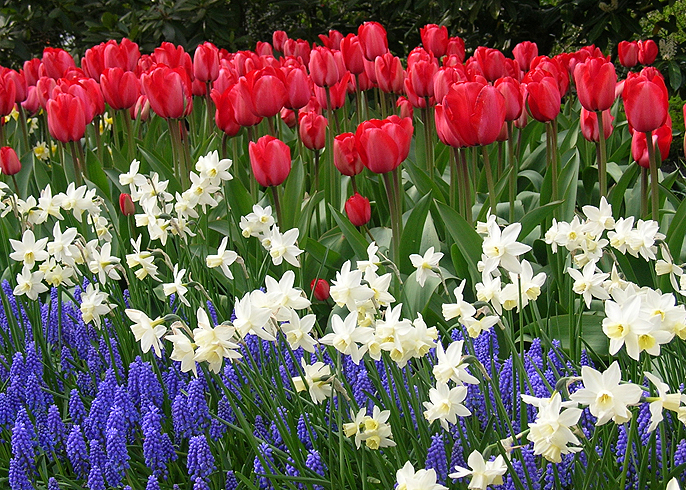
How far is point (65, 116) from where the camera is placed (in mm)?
2836

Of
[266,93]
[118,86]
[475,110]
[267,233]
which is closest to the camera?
[267,233]

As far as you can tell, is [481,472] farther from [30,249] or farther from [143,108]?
[143,108]

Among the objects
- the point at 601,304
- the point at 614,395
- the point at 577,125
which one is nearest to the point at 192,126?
the point at 577,125

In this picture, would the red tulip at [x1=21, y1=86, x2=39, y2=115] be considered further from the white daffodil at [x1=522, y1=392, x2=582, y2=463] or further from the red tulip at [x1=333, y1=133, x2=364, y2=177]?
the white daffodil at [x1=522, y1=392, x2=582, y2=463]

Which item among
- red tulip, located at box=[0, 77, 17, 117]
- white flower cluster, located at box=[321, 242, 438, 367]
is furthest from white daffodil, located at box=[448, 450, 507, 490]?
red tulip, located at box=[0, 77, 17, 117]

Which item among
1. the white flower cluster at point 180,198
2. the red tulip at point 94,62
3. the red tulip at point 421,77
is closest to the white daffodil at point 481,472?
the white flower cluster at point 180,198

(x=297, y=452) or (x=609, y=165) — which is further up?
(x=609, y=165)

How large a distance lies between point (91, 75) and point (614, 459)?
11.2ft

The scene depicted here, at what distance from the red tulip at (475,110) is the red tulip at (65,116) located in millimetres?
1479

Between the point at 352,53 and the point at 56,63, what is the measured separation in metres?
1.98

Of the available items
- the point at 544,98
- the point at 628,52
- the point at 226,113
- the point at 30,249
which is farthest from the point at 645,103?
the point at 628,52

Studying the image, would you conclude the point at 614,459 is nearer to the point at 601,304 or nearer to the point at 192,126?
the point at 601,304

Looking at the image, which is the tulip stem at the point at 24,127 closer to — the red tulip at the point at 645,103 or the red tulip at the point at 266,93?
the red tulip at the point at 266,93

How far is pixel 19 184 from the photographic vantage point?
3512 millimetres
